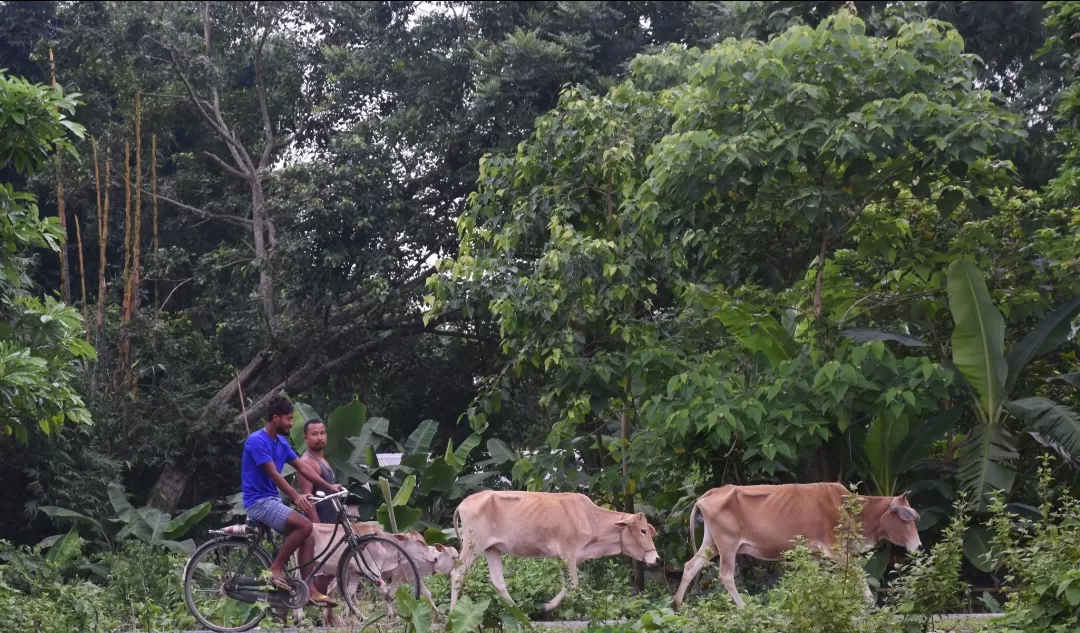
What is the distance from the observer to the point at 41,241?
9562 millimetres

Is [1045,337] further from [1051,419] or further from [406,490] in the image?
[406,490]

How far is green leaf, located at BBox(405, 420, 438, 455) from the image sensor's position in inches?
607

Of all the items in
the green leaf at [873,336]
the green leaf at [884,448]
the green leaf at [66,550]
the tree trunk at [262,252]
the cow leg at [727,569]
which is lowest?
the green leaf at [66,550]

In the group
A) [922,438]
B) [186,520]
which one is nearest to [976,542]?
[922,438]

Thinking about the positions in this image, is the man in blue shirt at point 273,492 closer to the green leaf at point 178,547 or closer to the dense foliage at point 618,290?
the dense foliage at point 618,290

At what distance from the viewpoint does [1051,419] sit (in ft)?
33.1

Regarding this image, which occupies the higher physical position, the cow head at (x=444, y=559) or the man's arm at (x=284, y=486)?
the man's arm at (x=284, y=486)

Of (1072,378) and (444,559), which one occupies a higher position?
(1072,378)

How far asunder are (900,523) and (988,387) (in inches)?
103

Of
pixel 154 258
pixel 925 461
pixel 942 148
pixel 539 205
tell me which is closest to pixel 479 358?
pixel 154 258

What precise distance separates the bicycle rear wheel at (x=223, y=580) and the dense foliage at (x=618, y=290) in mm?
445

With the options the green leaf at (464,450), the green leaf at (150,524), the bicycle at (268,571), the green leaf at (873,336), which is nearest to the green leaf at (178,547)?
the green leaf at (150,524)

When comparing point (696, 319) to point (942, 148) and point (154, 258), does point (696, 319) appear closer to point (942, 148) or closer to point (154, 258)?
point (942, 148)

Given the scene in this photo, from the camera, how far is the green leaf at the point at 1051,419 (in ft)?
32.5
